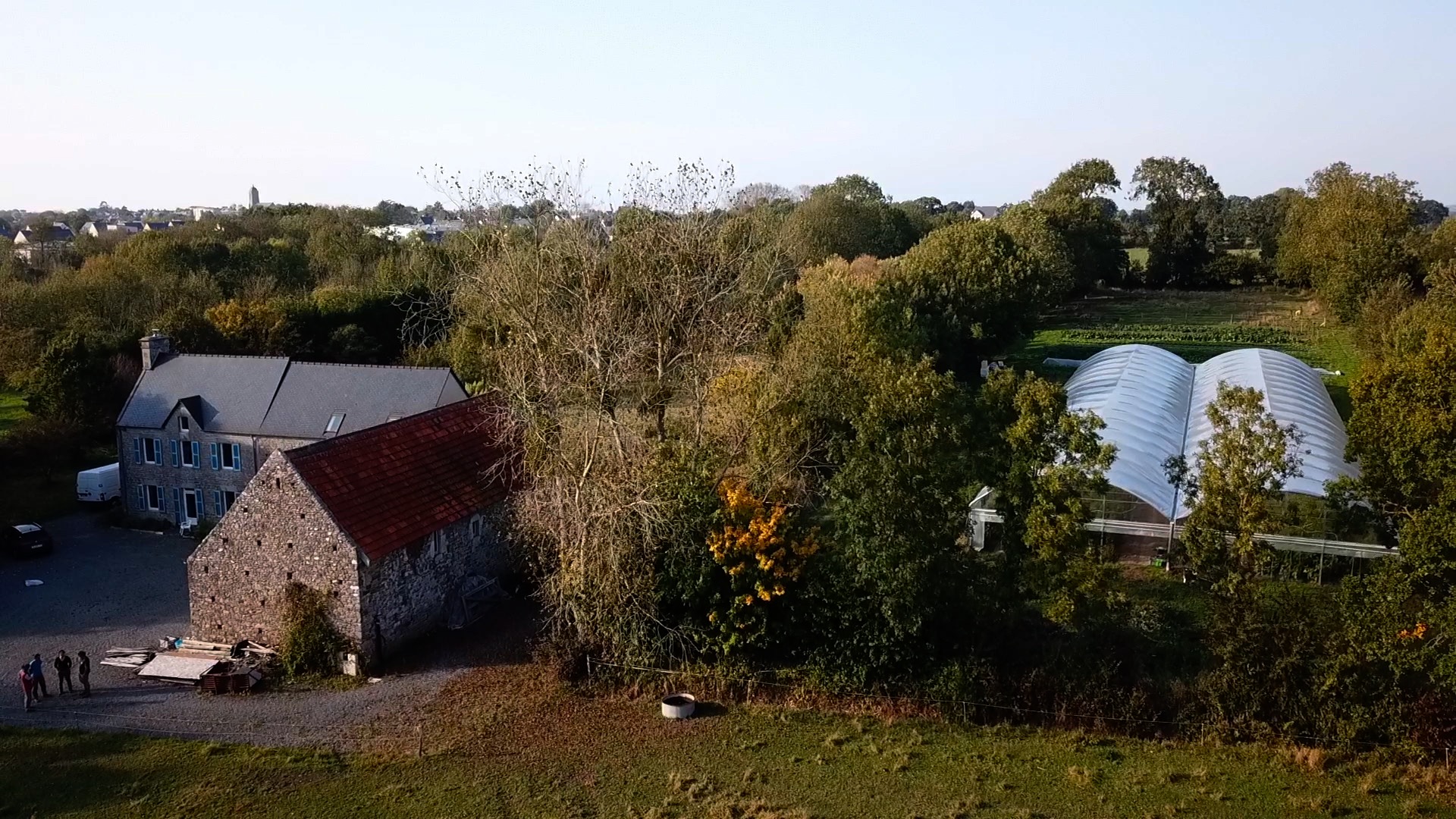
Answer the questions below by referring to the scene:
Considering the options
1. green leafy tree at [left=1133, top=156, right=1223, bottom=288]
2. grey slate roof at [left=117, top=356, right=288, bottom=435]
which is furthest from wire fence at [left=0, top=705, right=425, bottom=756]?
green leafy tree at [left=1133, top=156, right=1223, bottom=288]

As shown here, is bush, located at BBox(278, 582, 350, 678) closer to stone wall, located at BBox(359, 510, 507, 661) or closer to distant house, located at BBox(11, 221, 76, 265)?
stone wall, located at BBox(359, 510, 507, 661)

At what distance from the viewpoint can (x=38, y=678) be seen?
20.3m

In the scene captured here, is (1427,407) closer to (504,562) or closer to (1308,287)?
(504,562)

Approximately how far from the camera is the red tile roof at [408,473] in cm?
2180

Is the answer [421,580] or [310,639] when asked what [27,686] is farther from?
[421,580]

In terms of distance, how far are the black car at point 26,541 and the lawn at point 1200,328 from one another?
4051 centimetres

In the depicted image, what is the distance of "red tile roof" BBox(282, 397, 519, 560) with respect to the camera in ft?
71.5

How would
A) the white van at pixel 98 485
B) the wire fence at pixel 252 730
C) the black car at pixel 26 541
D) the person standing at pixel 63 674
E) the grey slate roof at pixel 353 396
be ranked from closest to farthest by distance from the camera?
1. the wire fence at pixel 252 730
2. the person standing at pixel 63 674
3. the black car at pixel 26 541
4. the grey slate roof at pixel 353 396
5. the white van at pixel 98 485

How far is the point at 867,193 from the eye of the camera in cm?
9031

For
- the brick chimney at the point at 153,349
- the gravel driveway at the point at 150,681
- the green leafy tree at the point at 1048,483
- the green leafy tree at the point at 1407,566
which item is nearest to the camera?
the green leafy tree at the point at 1407,566

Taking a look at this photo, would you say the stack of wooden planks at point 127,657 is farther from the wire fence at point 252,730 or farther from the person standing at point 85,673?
the wire fence at point 252,730

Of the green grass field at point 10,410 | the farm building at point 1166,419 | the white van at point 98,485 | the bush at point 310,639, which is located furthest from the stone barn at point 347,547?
the green grass field at point 10,410

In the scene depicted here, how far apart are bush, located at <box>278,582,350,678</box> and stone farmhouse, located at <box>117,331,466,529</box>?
1108 cm

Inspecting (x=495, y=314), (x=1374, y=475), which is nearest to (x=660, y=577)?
Answer: (x=495, y=314)
